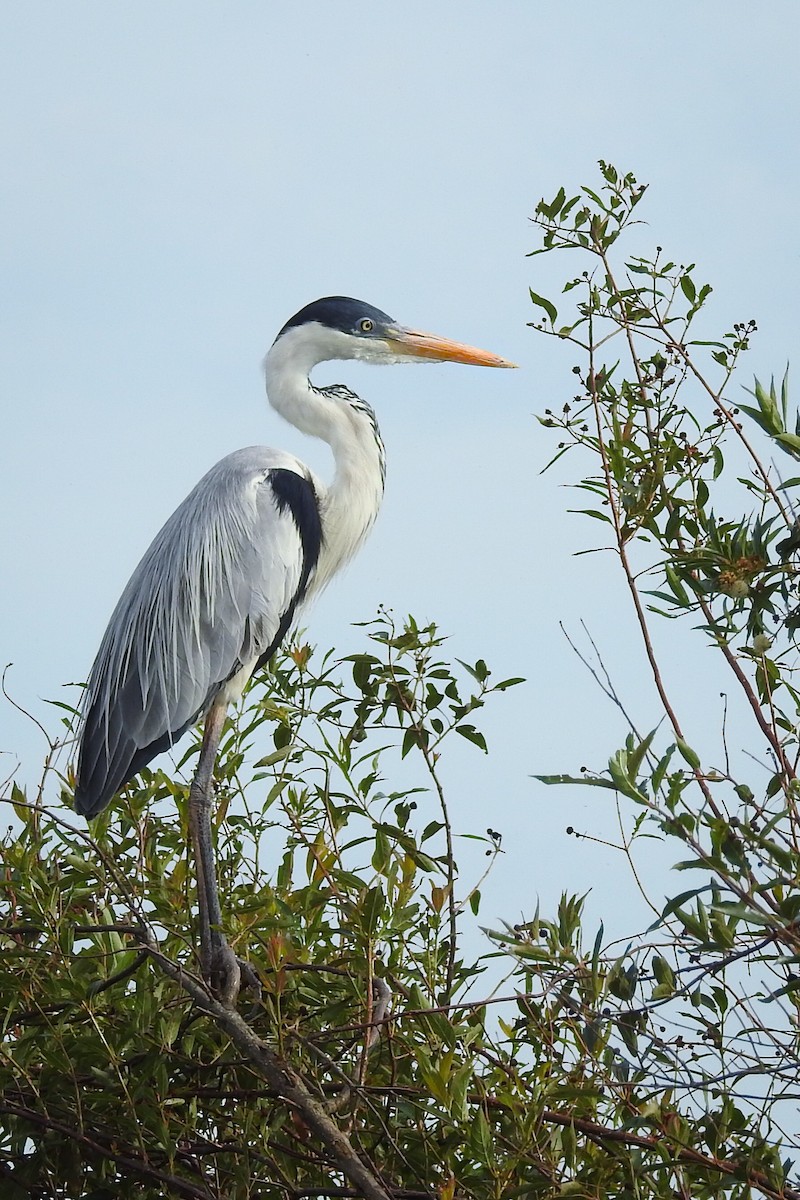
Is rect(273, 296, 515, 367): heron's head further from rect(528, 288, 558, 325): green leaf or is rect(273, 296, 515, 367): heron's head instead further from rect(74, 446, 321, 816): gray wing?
rect(528, 288, 558, 325): green leaf

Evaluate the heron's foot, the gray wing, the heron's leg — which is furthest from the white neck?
the heron's foot

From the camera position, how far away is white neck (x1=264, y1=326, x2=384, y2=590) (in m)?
4.15

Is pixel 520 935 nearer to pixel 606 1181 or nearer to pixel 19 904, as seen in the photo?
pixel 606 1181

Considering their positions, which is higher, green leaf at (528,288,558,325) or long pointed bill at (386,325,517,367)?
long pointed bill at (386,325,517,367)

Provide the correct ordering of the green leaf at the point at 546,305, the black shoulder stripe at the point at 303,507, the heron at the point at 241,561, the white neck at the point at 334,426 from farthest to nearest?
1. the white neck at the point at 334,426
2. the black shoulder stripe at the point at 303,507
3. the heron at the point at 241,561
4. the green leaf at the point at 546,305

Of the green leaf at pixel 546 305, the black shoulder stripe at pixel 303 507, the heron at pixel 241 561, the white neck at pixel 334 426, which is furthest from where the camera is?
the white neck at pixel 334 426

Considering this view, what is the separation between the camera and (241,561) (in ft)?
12.8

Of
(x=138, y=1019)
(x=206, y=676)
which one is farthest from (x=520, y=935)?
(x=206, y=676)

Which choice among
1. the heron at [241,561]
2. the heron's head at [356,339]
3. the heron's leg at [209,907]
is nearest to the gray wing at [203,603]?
the heron at [241,561]

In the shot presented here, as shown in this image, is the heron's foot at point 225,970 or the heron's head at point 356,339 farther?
the heron's head at point 356,339

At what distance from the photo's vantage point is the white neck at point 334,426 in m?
4.15

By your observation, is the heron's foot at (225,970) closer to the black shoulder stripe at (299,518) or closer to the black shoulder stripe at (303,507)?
the black shoulder stripe at (299,518)

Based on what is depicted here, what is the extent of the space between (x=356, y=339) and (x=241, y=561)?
33.3 inches

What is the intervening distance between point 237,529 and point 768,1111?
2368mm
